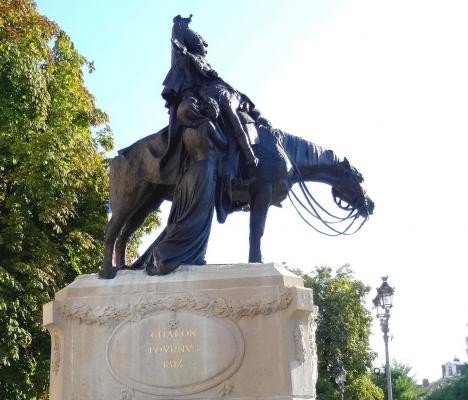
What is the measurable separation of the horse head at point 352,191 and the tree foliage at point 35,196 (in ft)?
27.3

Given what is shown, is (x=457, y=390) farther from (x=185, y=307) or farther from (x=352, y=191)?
(x=185, y=307)

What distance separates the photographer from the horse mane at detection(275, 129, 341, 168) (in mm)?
8758

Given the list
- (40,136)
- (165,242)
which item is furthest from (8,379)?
(165,242)

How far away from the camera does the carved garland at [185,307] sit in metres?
7.02

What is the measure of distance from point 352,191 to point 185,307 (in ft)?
9.94

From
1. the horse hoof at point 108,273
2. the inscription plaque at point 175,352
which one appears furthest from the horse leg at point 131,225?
the inscription plaque at point 175,352

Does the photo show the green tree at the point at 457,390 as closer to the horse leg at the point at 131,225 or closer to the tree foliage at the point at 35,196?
the tree foliage at the point at 35,196

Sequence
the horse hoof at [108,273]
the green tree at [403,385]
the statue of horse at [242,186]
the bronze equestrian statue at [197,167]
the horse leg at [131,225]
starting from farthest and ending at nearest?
the green tree at [403,385] → the horse leg at [131,225] → the statue of horse at [242,186] → the bronze equestrian statue at [197,167] → the horse hoof at [108,273]

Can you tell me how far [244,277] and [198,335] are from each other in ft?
2.33

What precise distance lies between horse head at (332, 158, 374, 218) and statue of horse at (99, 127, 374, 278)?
104 millimetres

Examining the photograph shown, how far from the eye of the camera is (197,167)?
25.6 feet

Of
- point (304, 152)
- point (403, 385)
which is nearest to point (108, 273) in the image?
point (304, 152)

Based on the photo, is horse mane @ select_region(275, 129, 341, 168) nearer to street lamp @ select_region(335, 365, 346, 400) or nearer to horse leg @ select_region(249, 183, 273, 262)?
horse leg @ select_region(249, 183, 273, 262)

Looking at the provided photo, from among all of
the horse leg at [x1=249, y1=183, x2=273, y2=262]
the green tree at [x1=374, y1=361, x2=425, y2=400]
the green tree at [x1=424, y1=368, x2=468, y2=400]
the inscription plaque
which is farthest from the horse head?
the green tree at [x1=374, y1=361, x2=425, y2=400]
